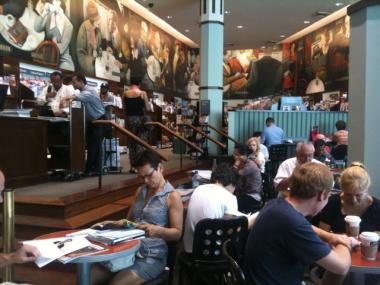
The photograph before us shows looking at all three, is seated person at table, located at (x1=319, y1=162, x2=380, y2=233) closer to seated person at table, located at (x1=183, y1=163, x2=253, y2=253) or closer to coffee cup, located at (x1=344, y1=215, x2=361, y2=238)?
coffee cup, located at (x1=344, y1=215, x2=361, y2=238)

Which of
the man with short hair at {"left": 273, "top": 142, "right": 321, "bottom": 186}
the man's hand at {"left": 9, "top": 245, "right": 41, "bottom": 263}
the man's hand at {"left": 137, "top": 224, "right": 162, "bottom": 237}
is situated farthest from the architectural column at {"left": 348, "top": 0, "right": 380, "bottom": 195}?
the man's hand at {"left": 9, "top": 245, "right": 41, "bottom": 263}

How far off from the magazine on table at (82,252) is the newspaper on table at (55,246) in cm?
2

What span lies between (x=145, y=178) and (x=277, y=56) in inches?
681

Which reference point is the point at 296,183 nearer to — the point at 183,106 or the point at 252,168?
the point at 252,168

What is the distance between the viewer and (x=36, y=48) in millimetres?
8391

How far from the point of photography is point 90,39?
10562 mm

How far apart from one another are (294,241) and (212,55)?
9337 millimetres

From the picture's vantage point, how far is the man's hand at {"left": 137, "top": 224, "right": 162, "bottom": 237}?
2643mm

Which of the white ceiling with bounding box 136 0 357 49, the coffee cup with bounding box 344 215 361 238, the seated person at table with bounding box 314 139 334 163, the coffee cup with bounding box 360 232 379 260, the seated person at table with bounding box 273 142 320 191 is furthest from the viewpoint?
the white ceiling with bounding box 136 0 357 49

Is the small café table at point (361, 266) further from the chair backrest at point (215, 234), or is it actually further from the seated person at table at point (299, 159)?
→ the seated person at table at point (299, 159)

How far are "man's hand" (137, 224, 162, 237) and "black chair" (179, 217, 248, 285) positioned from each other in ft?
0.84

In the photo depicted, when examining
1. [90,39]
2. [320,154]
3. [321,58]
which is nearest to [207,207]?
[320,154]

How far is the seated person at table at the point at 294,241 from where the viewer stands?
175 cm

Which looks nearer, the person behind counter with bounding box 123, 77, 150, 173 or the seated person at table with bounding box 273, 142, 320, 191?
the seated person at table with bounding box 273, 142, 320, 191
